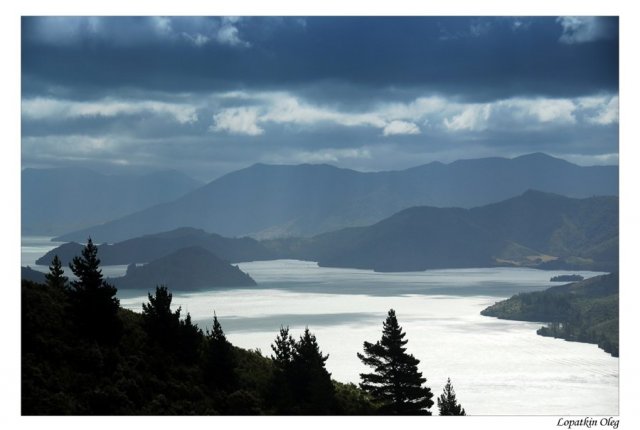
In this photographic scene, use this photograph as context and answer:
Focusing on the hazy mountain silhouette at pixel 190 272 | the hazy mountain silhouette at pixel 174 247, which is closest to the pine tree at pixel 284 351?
the hazy mountain silhouette at pixel 190 272

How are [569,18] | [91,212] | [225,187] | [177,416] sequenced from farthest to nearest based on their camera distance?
1. [91,212]
2. [225,187]
3. [569,18]
4. [177,416]

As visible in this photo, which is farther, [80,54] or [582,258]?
[582,258]

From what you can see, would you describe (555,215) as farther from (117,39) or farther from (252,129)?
(117,39)

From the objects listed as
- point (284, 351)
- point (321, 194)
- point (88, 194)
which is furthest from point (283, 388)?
point (321, 194)

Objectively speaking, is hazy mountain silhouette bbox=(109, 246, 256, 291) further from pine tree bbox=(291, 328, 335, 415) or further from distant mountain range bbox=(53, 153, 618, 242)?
pine tree bbox=(291, 328, 335, 415)

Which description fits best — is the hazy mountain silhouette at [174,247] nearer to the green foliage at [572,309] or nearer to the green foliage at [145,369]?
the green foliage at [572,309]

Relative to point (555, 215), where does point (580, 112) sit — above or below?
above
